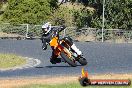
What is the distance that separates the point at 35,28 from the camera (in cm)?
3941

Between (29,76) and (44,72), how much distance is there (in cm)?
126

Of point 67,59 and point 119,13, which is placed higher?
point 67,59

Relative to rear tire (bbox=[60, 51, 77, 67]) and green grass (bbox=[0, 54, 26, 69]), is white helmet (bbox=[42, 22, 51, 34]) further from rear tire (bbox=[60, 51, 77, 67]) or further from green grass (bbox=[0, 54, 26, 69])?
green grass (bbox=[0, 54, 26, 69])

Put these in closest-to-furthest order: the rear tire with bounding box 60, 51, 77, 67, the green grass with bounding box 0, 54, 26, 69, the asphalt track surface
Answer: the asphalt track surface
the rear tire with bounding box 60, 51, 77, 67
the green grass with bounding box 0, 54, 26, 69

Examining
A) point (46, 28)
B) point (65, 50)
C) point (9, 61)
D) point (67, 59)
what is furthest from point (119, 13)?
point (46, 28)

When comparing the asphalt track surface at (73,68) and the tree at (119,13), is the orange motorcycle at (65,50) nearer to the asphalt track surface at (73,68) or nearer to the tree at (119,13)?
the asphalt track surface at (73,68)

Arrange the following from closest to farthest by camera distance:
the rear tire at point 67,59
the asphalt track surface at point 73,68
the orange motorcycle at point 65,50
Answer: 1. the asphalt track surface at point 73,68
2. the rear tire at point 67,59
3. the orange motorcycle at point 65,50

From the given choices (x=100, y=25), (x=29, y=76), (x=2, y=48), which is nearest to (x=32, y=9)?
(x=100, y=25)

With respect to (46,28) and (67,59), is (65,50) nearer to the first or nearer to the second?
(67,59)

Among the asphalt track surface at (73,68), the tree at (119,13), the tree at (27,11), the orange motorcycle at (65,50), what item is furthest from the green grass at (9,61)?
the tree at (27,11)

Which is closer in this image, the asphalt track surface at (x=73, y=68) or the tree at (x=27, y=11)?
the asphalt track surface at (x=73, y=68)

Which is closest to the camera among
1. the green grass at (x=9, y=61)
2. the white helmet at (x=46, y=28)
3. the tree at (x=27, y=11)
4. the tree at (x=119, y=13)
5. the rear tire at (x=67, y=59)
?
the white helmet at (x=46, y=28)

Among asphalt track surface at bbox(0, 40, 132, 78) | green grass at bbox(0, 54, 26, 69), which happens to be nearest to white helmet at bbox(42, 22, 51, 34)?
asphalt track surface at bbox(0, 40, 132, 78)

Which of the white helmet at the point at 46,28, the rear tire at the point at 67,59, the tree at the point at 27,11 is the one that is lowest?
the tree at the point at 27,11
